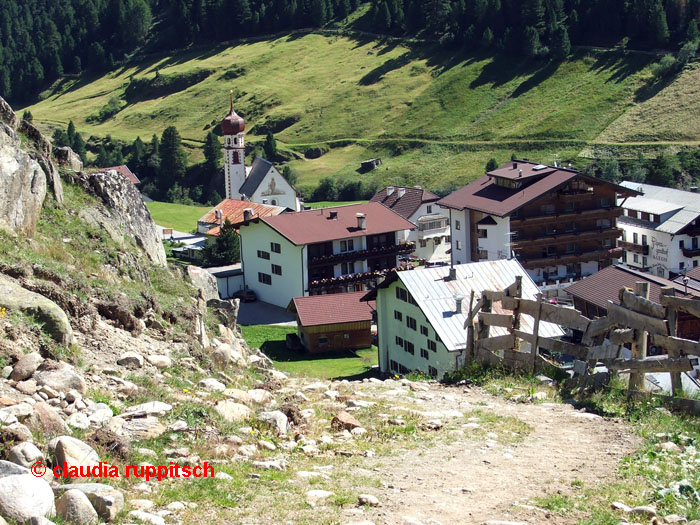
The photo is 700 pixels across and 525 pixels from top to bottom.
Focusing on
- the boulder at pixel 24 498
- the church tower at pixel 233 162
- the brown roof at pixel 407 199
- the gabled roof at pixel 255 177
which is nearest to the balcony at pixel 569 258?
the brown roof at pixel 407 199

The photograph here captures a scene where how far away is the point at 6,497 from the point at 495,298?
1130 cm

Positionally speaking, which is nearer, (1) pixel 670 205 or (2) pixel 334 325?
(2) pixel 334 325

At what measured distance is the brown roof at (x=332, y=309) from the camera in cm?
6131

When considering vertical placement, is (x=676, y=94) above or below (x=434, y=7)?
below

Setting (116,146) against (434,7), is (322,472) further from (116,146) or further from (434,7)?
(434,7)

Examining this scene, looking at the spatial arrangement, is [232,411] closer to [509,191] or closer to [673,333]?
[673,333]

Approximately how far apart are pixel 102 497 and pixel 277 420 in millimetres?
4264

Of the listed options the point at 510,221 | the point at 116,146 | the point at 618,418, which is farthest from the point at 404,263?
the point at 116,146

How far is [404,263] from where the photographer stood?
84562mm

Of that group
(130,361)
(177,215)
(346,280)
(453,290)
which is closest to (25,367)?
(130,361)

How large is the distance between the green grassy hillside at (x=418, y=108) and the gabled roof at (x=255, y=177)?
21.2 metres

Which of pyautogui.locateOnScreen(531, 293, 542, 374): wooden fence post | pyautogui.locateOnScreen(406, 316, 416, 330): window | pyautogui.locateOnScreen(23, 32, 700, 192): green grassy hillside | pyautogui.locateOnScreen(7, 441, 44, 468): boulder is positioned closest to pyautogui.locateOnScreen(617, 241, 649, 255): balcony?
pyautogui.locateOnScreen(23, 32, 700, 192): green grassy hillside

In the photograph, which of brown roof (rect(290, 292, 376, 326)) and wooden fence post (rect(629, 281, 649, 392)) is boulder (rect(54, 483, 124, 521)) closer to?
wooden fence post (rect(629, 281, 649, 392))

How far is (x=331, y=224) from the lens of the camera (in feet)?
252
